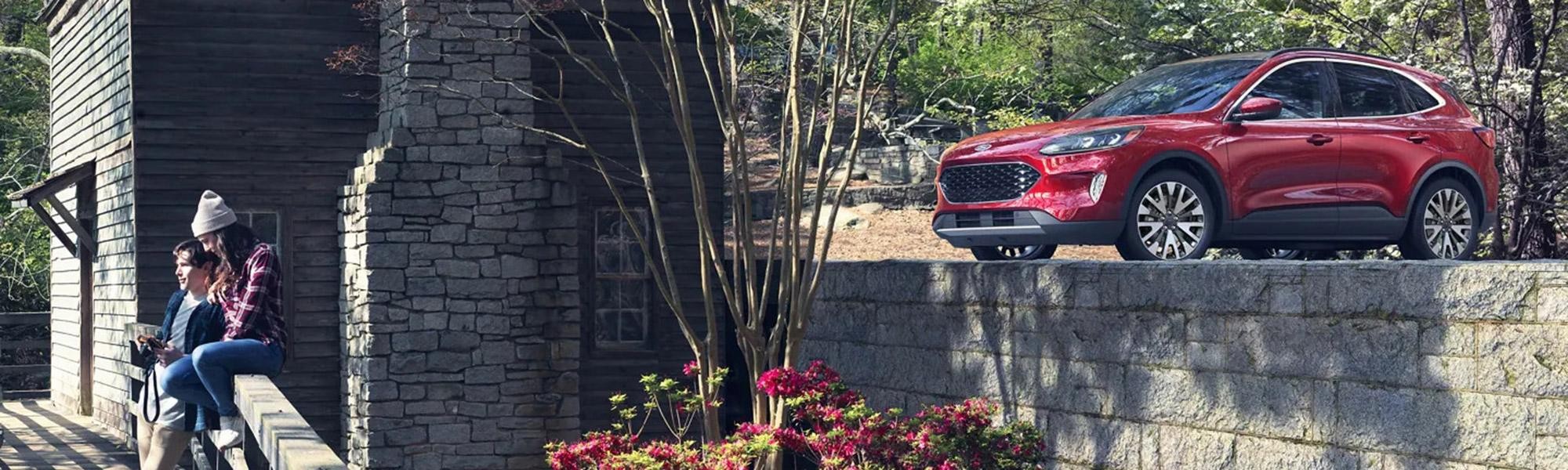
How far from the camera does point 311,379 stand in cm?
1586

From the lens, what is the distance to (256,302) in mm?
6902

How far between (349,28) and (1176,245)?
30.0 ft

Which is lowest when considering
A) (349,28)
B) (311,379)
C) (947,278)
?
(311,379)

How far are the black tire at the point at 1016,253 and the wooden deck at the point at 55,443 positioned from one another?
22.5 feet

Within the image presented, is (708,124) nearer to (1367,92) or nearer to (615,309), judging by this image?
(615,309)

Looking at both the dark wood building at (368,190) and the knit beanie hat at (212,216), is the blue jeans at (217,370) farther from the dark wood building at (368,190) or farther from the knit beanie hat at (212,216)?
the dark wood building at (368,190)

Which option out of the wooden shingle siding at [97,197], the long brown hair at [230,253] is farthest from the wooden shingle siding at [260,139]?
the long brown hair at [230,253]

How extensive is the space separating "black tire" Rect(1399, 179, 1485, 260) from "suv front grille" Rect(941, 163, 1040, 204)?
2.43 metres

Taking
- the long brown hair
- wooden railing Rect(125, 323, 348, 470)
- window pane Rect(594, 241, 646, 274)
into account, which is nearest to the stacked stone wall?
window pane Rect(594, 241, 646, 274)

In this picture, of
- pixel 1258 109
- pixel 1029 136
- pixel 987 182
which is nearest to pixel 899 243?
pixel 987 182

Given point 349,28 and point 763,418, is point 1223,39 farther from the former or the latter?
point 763,418

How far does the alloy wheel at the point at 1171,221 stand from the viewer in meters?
9.79

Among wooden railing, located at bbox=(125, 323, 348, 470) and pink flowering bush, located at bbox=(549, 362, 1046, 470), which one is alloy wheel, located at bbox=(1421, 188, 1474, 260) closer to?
pink flowering bush, located at bbox=(549, 362, 1046, 470)

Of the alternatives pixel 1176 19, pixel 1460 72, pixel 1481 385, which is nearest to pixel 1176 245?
pixel 1481 385
